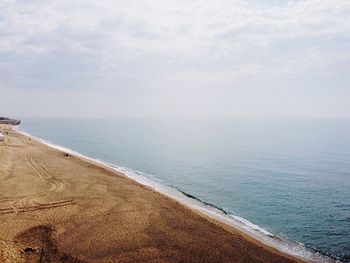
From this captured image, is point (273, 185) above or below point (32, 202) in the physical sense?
below

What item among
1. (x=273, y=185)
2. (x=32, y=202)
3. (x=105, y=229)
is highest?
(x=32, y=202)

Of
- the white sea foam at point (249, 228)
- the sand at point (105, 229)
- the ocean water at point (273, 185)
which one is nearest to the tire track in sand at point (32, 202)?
the sand at point (105, 229)

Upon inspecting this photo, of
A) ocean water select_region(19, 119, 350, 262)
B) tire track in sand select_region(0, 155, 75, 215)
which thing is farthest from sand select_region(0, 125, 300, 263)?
ocean water select_region(19, 119, 350, 262)

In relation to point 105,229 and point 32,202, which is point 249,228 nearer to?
point 105,229

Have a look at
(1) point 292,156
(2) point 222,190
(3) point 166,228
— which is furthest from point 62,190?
(1) point 292,156

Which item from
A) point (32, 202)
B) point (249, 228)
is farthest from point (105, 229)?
point (249, 228)

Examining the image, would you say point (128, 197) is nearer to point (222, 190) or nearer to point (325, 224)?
point (222, 190)

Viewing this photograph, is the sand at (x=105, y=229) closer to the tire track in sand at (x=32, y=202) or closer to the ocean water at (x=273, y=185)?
the tire track in sand at (x=32, y=202)

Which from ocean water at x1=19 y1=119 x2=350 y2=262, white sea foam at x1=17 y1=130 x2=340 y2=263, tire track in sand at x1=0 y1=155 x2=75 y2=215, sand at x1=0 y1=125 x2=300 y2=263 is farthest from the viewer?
ocean water at x1=19 y1=119 x2=350 y2=262

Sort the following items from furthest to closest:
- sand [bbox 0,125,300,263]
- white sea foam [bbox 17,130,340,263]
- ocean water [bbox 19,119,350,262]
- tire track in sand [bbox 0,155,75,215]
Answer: ocean water [bbox 19,119,350,262] < tire track in sand [bbox 0,155,75,215] < white sea foam [bbox 17,130,340,263] < sand [bbox 0,125,300,263]

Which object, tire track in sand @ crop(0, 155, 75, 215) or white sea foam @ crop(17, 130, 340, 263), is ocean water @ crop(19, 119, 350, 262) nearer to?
white sea foam @ crop(17, 130, 340, 263)
